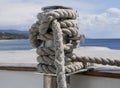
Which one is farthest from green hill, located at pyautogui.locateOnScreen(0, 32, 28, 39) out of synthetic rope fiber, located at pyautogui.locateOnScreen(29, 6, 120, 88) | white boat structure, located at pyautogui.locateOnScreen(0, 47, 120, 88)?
synthetic rope fiber, located at pyautogui.locateOnScreen(29, 6, 120, 88)

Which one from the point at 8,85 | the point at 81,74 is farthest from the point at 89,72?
the point at 8,85

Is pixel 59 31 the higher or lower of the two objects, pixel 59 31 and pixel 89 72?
the higher

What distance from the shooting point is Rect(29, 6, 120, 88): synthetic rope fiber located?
111 centimetres

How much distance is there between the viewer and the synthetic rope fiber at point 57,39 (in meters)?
1.11

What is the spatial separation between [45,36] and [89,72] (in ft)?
0.81

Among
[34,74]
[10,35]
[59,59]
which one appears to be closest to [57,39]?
[59,59]

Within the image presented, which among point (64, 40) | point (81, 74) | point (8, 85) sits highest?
point (64, 40)

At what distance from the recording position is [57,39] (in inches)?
42.9

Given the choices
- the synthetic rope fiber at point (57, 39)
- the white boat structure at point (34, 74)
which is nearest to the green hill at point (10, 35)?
the white boat structure at point (34, 74)

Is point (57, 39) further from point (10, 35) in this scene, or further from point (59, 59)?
point (10, 35)

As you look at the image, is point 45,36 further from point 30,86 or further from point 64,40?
point 30,86

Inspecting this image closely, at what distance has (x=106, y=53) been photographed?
144 cm

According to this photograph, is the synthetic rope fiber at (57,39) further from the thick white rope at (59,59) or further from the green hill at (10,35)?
the green hill at (10,35)

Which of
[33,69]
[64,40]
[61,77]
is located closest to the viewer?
[61,77]
